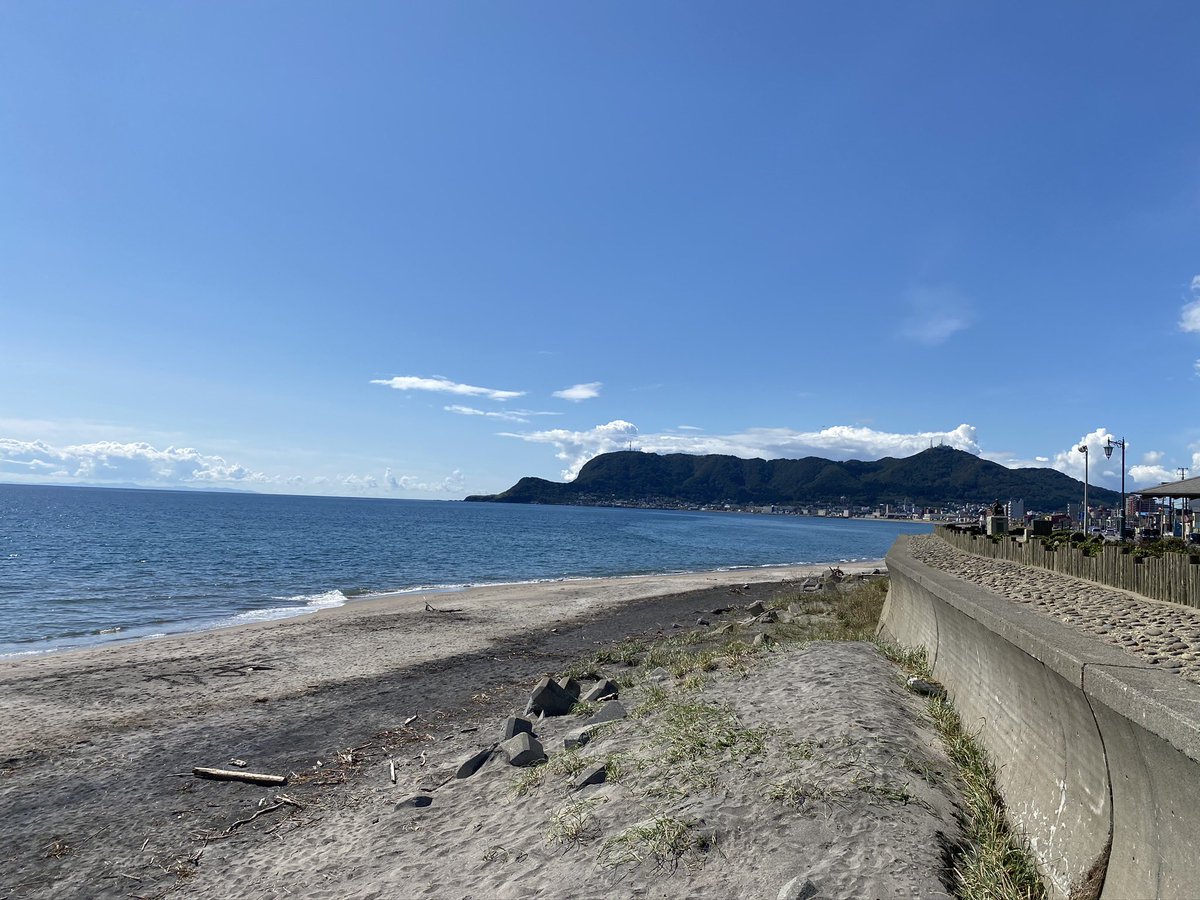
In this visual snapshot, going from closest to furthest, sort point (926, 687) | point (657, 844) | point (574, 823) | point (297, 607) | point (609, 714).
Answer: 1. point (657, 844)
2. point (574, 823)
3. point (926, 687)
4. point (609, 714)
5. point (297, 607)

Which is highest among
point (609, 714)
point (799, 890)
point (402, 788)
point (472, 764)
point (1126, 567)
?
point (1126, 567)

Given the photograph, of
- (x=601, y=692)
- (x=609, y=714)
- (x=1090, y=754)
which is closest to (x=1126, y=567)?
(x=1090, y=754)

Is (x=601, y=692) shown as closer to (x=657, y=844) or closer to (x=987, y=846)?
(x=657, y=844)

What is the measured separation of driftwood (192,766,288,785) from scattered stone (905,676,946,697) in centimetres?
769

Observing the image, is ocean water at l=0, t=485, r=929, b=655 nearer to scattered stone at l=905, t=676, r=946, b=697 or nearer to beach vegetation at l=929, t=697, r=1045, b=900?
scattered stone at l=905, t=676, r=946, b=697

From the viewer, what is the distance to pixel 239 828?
743 cm

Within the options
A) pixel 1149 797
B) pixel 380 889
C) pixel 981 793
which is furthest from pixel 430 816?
pixel 1149 797

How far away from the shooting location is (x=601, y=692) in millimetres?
10852

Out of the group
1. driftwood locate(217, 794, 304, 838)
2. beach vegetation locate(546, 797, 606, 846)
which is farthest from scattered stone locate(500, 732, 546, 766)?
driftwood locate(217, 794, 304, 838)

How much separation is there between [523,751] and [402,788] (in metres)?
1.47

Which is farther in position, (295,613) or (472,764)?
(295,613)

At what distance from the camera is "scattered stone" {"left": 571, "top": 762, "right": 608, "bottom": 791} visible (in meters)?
6.63

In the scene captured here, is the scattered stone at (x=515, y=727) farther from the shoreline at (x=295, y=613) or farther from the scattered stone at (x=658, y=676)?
the shoreline at (x=295, y=613)

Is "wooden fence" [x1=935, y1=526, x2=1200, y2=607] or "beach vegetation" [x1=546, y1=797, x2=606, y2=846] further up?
"wooden fence" [x1=935, y1=526, x2=1200, y2=607]
